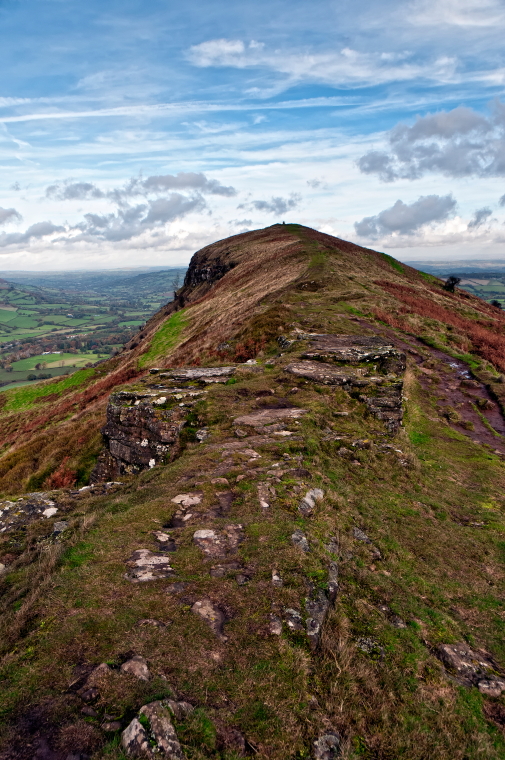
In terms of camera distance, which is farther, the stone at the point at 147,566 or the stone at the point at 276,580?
the stone at the point at 147,566

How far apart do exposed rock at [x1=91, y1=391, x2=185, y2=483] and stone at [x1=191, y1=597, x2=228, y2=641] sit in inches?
301

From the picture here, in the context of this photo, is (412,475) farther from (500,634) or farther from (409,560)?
(500,634)

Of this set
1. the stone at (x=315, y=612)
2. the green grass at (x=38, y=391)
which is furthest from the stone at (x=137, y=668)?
the green grass at (x=38, y=391)

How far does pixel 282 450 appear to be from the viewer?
11.4 meters

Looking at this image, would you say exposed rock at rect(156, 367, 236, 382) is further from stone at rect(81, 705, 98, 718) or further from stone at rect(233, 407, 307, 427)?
stone at rect(81, 705, 98, 718)

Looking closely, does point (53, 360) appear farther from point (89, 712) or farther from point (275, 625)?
point (89, 712)

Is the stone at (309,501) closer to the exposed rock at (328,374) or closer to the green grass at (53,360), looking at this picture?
the exposed rock at (328,374)

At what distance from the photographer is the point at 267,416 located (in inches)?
558

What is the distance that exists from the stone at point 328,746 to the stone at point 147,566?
3147 millimetres

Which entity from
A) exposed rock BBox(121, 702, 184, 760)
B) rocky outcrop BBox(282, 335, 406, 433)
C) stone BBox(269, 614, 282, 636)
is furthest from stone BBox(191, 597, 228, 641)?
rocky outcrop BBox(282, 335, 406, 433)

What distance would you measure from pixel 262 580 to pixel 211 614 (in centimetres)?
107

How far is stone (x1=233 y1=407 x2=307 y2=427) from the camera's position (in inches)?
536

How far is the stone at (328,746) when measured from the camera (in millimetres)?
4016

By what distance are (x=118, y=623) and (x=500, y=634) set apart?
6965mm
